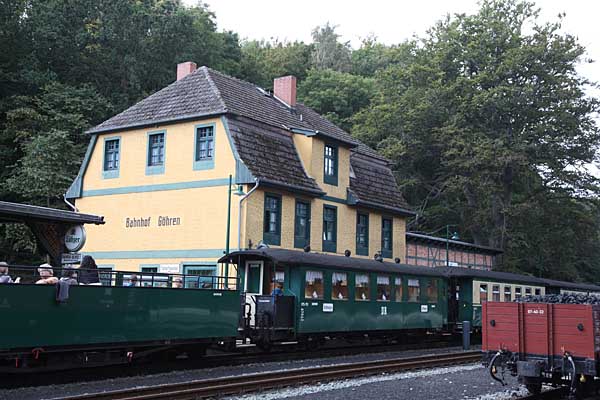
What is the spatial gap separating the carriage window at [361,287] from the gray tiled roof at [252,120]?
584 centimetres

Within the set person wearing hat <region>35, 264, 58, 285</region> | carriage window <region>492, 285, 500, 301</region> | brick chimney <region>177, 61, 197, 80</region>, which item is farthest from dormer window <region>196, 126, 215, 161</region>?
person wearing hat <region>35, 264, 58, 285</region>

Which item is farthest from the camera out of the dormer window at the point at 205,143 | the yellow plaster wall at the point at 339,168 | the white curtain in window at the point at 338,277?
the yellow plaster wall at the point at 339,168

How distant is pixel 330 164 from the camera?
29672 millimetres

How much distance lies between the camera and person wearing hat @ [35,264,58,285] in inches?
495

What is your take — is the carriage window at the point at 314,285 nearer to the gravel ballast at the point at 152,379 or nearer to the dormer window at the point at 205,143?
the gravel ballast at the point at 152,379

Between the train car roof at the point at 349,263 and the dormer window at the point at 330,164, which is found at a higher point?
the dormer window at the point at 330,164

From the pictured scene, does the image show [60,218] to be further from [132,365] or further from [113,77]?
[113,77]

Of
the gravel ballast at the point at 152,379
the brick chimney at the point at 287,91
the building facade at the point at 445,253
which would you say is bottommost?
the gravel ballast at the point at 152,379

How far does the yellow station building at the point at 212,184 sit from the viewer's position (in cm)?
2562

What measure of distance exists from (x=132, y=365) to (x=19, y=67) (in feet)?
89.1

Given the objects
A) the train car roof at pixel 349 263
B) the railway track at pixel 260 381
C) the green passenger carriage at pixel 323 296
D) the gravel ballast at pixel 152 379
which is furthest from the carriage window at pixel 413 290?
the railway track at pixel 260 381

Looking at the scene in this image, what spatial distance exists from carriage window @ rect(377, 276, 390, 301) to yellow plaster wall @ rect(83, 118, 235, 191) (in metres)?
6.94

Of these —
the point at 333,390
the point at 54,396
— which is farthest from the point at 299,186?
the point at 54,396

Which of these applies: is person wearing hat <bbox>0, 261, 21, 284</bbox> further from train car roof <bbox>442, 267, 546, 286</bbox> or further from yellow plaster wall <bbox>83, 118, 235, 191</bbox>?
train car roof <bbox>442, 267, 546, 286</bbox>
